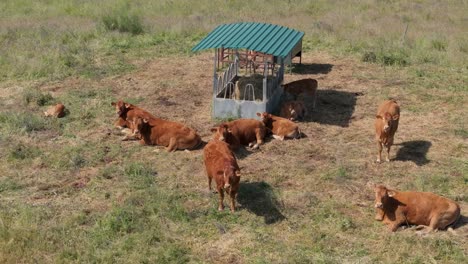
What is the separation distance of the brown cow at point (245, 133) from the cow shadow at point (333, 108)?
187 centimetres

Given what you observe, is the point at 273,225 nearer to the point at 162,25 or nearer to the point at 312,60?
the point at 312,60

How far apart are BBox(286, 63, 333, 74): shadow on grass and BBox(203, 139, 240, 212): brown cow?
780cm

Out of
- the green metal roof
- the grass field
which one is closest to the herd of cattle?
the grass field

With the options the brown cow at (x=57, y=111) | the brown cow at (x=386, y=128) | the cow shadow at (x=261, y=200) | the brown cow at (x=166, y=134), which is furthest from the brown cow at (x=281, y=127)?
the brown cow at (x=57, y=111)

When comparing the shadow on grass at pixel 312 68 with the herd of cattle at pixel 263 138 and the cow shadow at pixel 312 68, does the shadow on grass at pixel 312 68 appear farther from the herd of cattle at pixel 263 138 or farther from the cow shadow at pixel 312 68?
the herd of cattle at pixel 263 138

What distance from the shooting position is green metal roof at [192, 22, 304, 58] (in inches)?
483

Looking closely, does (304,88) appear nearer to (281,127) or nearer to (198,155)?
(281,127)

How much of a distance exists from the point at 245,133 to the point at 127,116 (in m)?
2.60

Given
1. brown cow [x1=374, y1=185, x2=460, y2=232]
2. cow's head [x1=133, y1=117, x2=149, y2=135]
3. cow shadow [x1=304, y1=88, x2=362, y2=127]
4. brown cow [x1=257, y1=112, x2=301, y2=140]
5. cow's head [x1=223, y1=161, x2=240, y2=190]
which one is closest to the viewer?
brown cow [x1=374, y1=185, x2=460, y2=232]

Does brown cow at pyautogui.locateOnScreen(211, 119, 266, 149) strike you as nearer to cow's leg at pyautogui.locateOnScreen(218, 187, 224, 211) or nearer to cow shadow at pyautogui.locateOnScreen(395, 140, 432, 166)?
cow's leg at pyautogui.locateOnScreen(218, 187, 224, 211)

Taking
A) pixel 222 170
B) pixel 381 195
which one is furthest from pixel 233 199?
pixel 381 195

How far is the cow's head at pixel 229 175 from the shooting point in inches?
335

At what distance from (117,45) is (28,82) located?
4.18 m

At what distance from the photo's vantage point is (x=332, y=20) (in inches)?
898
